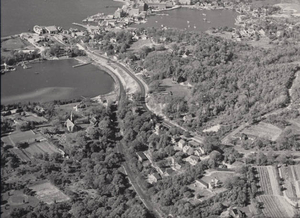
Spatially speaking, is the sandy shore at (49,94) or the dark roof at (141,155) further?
the sandy shore at (49,94)

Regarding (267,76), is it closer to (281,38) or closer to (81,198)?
(281,38)

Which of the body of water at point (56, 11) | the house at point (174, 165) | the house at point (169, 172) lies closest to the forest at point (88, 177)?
the house at point (169, 172)

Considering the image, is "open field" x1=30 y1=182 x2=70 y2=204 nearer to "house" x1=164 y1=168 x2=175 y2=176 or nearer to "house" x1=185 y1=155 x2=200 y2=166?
"house" x1=164 y1=168 x2=175 y2=176

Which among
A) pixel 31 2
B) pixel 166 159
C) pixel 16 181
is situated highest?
pixel 31 2

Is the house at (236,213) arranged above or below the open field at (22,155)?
below

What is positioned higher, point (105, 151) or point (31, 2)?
point (31, 2)

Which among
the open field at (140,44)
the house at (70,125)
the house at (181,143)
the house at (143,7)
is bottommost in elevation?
the house at (181,143)

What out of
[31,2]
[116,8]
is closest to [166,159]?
[31,2]

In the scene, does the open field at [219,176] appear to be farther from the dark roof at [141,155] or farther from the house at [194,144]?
the dark roof at [141,155]
